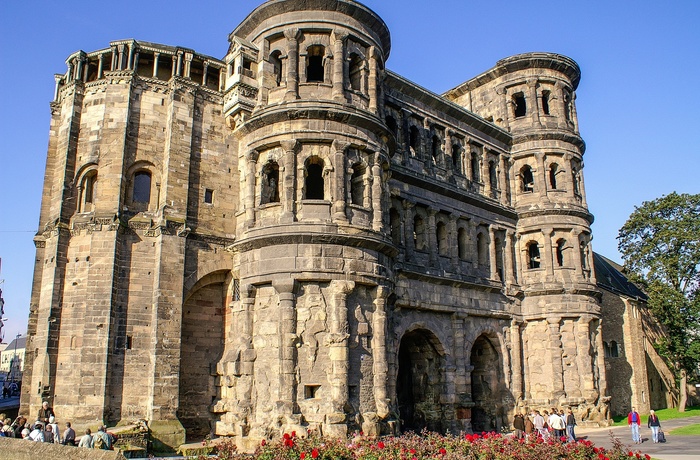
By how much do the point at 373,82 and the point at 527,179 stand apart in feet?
46.9

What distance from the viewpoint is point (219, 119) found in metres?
23.3

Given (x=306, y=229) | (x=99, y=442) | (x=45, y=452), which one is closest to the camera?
(x=45, y=452)

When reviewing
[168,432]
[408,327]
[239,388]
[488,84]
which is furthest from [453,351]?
[488,84]

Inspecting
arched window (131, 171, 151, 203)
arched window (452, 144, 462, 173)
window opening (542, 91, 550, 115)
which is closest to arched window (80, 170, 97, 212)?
arched window (131, 171, 151, 203)

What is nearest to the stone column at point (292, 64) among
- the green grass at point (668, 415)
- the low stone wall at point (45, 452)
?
the low stone wall at point (45, 452)

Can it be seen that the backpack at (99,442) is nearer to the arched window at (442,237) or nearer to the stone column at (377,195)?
the stone column at (377,195)

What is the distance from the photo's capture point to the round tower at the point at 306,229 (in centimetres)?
1844

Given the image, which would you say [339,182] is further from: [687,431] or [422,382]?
[687,431]

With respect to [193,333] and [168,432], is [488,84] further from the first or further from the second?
[168,432]

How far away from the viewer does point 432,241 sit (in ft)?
85.2

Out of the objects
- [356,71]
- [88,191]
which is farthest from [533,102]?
[88,191]

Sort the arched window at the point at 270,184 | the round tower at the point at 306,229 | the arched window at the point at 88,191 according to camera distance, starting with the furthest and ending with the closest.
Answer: the arched window at the point at 88,191 → the arched window at the point at 270,184 → the round tower at the point at 306,229

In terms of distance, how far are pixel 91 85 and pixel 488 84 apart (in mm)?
20400

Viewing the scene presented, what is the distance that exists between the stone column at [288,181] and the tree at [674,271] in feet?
88.7
